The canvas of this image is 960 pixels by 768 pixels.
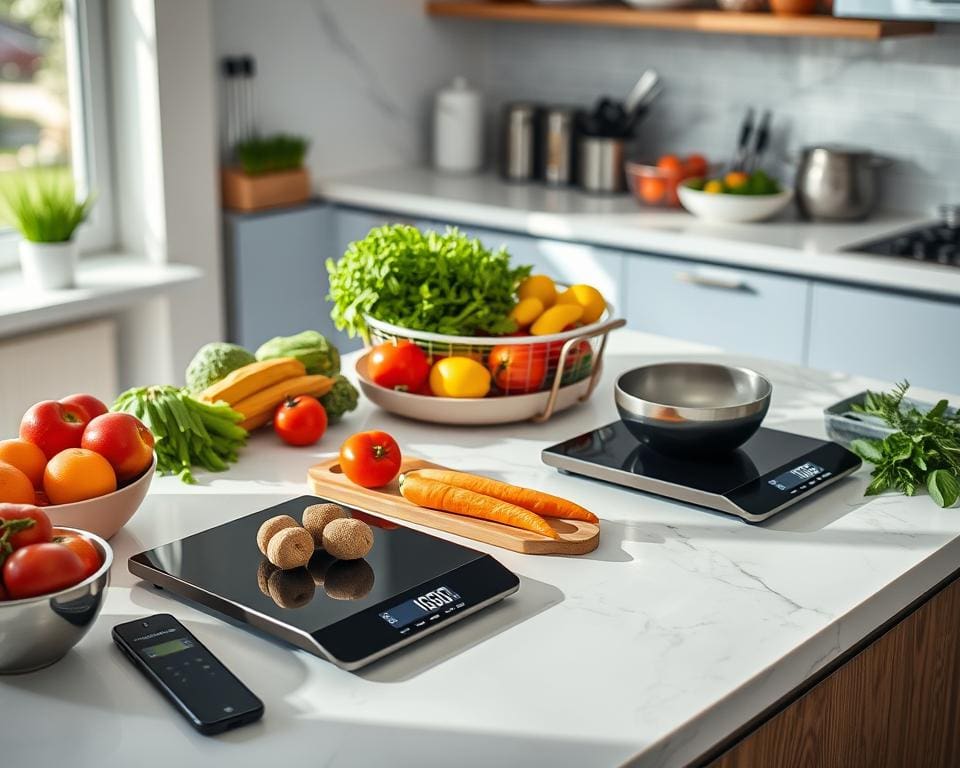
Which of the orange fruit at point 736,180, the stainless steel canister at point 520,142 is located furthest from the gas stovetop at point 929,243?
the stainless steel canister at point 520,142

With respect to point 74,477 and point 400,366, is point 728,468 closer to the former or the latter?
point 400,366

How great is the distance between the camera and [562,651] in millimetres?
1294

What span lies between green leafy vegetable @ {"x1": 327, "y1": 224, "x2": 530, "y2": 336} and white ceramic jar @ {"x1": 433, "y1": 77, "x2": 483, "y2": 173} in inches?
90.1

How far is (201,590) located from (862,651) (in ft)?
2.54

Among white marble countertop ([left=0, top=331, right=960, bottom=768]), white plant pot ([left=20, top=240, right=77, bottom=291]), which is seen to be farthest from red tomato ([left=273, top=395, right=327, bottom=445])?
white plant pot ([left=20, top=240, right=77, bottom=291])

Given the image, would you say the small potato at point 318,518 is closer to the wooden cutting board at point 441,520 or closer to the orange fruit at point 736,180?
the wooden cutting board at point 441,520

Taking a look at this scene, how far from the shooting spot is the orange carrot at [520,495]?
1.57 m

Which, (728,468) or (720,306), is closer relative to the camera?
(728,468)

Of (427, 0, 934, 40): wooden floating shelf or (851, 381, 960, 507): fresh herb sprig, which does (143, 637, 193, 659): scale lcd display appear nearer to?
(851, 381, 960, 507): fresh herb sprig

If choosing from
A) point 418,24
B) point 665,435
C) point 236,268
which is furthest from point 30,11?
point 665,435

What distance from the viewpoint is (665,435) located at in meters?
1.72

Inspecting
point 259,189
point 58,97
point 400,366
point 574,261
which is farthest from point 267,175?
point 400,366

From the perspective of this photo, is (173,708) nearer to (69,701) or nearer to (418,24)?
(69,701)

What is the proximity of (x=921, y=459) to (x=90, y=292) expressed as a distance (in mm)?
2258
